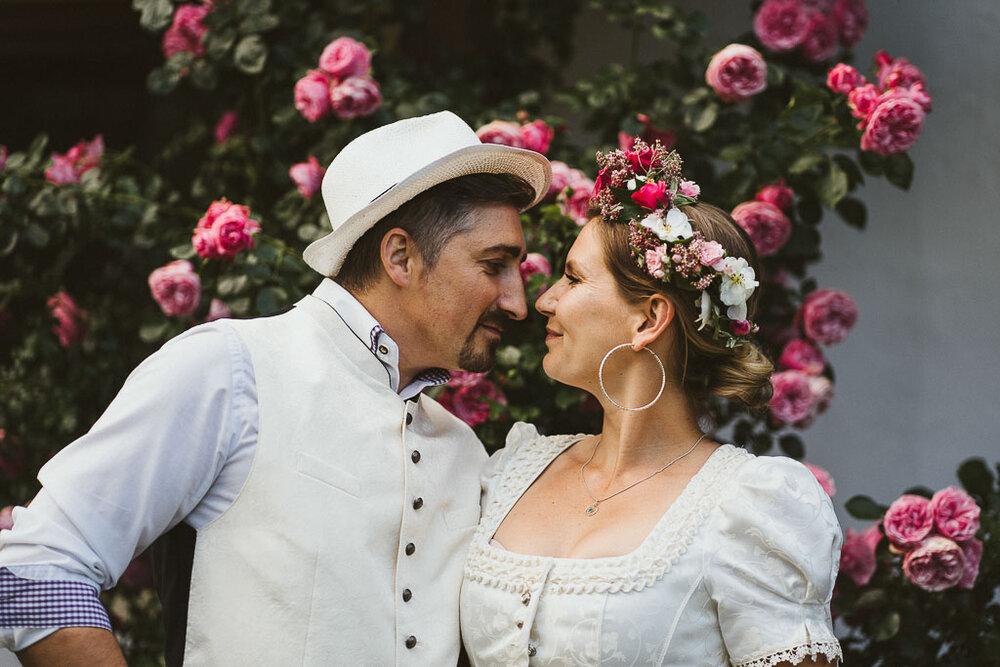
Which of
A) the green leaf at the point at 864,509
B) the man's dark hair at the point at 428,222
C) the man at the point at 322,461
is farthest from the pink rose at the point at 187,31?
the green leaf at the point at 864,509

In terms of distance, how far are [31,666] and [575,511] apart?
1.05 metres

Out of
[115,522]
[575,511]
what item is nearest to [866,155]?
[575,511]

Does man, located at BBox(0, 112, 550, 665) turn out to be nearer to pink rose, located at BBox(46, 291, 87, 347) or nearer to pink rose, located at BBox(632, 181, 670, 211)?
pink rose, located at BBox(632, 181, 670, 211)

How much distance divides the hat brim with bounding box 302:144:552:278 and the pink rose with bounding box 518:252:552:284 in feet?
0.81

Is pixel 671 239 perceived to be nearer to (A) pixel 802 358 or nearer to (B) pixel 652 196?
(B) pixel 652 196

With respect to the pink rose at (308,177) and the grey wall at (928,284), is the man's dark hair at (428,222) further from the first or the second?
the grey wall at (928,284)

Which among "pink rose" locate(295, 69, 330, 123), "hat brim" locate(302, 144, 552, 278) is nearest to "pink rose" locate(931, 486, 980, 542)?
"hat brim" locate(302, 144, 552, 278)

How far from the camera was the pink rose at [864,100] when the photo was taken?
2.63 metres

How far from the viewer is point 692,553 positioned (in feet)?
6.48

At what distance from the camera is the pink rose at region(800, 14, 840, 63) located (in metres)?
3.04

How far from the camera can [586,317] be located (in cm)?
222

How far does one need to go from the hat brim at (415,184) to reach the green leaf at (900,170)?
3.26ft

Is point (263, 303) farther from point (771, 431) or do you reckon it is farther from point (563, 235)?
point (771, 431)

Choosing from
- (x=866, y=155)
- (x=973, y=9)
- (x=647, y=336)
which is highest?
(x=973, y=9)
